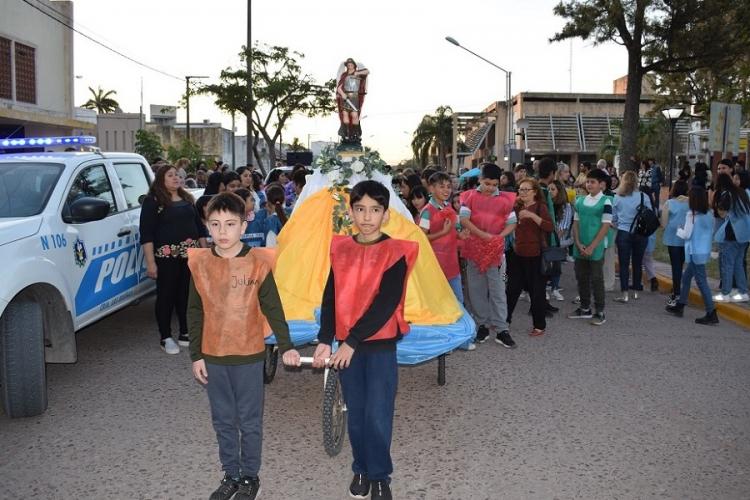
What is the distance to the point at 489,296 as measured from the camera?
7.61 metres

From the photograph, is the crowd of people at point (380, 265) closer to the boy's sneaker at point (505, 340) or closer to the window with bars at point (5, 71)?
the boy's sneaker at point (505, 340)

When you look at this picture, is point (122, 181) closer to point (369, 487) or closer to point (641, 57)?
point (369, 487)

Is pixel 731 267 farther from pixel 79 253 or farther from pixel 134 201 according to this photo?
pixel 79 253

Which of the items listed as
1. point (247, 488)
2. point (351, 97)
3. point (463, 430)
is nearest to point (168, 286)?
point (351, 97)

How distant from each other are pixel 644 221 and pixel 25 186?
784 centimetres

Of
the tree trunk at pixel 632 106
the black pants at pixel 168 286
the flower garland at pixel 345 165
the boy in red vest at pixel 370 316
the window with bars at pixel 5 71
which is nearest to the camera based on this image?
the boy in red vest at pixel 370 316

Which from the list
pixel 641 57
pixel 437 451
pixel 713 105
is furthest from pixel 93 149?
pixel 641 57

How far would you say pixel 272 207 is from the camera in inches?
314

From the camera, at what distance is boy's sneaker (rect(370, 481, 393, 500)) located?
3.86m

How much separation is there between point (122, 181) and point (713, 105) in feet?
31.5

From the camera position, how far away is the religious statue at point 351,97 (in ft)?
26.7

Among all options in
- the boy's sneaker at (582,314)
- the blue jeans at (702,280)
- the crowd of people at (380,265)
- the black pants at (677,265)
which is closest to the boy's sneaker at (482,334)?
the crowd of people at (380,265)

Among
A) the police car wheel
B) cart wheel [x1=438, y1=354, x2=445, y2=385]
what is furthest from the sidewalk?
the police car wheel

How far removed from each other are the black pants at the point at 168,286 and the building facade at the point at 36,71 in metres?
15.9
